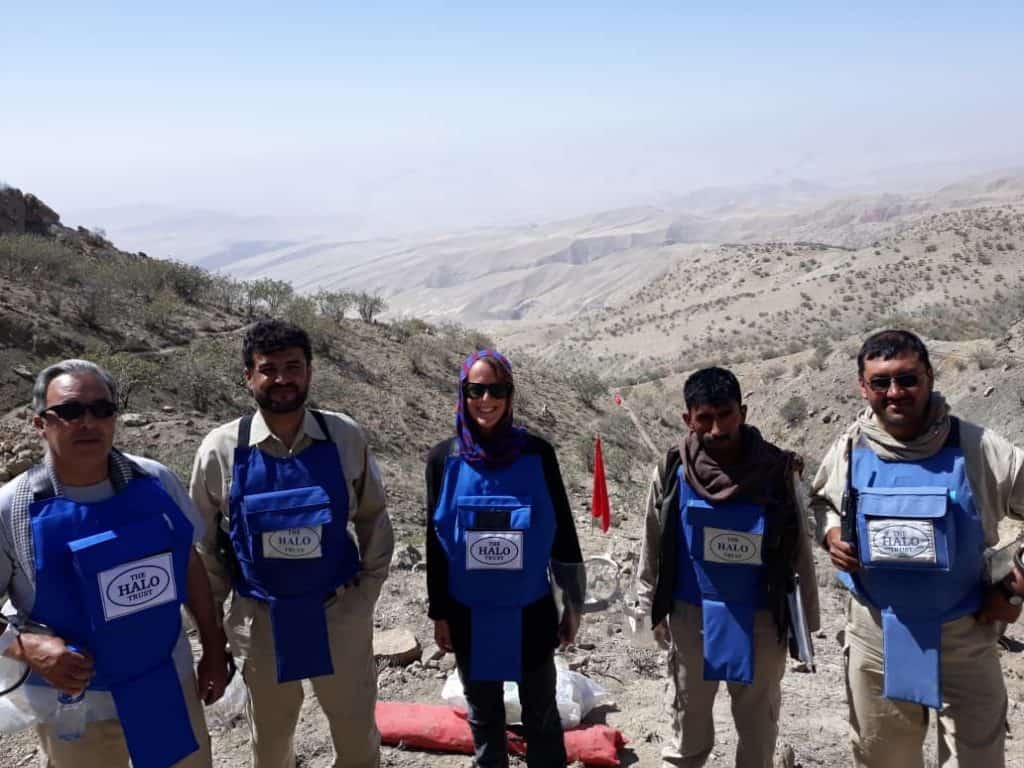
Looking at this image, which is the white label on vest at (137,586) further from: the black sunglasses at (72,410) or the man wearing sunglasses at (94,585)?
the black sunglasses at (72,410)

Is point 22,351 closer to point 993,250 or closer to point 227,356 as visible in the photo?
point 227,356

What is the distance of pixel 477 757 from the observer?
3135 mm

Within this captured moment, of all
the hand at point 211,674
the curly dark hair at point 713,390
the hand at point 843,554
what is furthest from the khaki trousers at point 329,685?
the hand at point 843,554

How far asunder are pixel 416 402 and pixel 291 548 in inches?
437

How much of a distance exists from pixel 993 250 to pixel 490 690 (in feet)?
148

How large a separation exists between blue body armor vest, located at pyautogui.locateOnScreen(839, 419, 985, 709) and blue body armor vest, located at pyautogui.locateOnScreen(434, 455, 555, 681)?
3.82ft

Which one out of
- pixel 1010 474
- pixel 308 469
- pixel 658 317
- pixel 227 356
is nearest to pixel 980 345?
pixel 227 356

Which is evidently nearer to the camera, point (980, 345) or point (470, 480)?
point (470, 480)

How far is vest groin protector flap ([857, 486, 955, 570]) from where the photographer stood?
9.02 feet

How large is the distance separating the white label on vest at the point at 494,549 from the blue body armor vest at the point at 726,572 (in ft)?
2.11

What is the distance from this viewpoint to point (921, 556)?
276 cm

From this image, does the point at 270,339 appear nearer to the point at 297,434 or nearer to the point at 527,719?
the point at 297,434

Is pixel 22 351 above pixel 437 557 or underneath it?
above

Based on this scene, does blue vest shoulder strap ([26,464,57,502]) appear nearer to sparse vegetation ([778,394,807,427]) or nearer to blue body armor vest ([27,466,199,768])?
blue body armor vest ([27,466,199,768])
